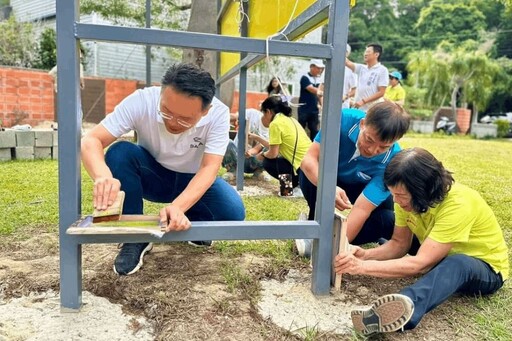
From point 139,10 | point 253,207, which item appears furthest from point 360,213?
point 139,10

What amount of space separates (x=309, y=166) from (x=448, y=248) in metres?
0.84

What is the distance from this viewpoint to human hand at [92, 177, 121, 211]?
1599mm

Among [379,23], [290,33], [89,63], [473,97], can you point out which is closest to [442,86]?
[473,97]

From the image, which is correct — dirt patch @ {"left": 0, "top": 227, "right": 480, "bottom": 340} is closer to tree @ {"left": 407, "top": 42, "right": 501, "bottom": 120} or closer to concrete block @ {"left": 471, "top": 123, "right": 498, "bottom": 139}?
concrete block @ {"left": 471, "top": 123, "right": 498, "bottom": 139}

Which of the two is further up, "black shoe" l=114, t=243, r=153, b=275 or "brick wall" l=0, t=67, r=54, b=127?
"brick wall" l=0, t=67, r=54, b=127

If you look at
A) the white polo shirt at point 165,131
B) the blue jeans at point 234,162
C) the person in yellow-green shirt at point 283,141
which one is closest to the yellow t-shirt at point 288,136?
the person in yellow-green shirt at point 283,141

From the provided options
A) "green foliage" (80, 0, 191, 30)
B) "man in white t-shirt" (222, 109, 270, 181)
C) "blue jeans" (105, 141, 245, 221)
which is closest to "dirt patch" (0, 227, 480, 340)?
"blue jeans" (105, 141, 245, 221)

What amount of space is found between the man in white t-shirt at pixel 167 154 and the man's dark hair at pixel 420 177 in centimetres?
76

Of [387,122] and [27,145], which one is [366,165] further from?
[27,145]

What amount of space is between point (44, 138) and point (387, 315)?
18.3ft

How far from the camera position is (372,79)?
221 inches

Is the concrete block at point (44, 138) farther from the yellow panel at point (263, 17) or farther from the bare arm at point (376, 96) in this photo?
the bare arm at point (376, 96)

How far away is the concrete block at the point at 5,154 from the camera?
5586mm

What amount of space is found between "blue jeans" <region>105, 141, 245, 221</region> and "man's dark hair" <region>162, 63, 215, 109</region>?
475 millimetres
